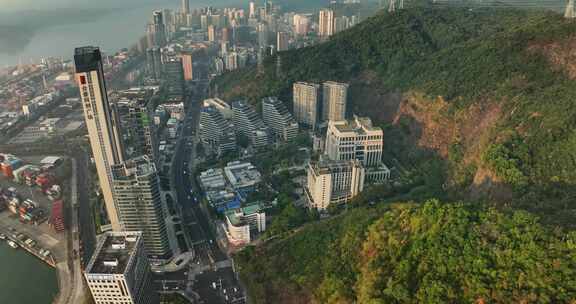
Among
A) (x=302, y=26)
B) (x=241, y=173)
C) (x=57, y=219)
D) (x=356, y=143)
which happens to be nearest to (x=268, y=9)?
(x=302, y=26)

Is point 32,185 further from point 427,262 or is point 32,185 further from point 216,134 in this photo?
point 427,262

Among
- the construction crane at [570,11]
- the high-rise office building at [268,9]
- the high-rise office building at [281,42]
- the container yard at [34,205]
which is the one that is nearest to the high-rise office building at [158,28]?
the high-rise office building at [281,42]

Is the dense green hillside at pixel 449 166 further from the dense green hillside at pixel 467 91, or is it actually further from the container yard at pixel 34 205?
the container yard at pixel 34 205

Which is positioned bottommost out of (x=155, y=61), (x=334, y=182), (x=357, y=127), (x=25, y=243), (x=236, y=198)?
(x=25, y=243)

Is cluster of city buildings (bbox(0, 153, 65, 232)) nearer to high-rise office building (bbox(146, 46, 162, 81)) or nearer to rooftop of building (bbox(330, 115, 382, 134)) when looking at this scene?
rooftop of building (bbox(330, 115, 382, 134))

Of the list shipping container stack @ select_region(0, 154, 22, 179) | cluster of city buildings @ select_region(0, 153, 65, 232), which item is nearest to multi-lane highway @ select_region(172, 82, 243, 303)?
cluster of city buildings @ select_region(0, 153, 65, 232)
